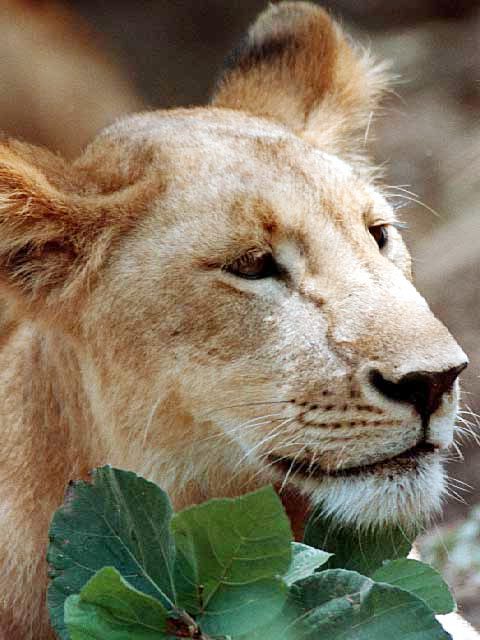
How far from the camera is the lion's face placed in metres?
2.10

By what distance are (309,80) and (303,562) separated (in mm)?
1799

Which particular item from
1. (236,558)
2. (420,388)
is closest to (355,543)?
(420,388)

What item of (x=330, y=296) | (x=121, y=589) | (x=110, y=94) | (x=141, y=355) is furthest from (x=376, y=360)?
(x=110, y=94)

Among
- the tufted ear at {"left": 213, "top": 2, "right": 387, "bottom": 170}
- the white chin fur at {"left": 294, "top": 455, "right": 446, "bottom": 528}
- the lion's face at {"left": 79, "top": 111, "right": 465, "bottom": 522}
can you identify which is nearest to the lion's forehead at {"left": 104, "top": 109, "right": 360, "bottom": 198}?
the lion's face at {"left": 79, "top": 111, "right": 465, "bottom": 522}

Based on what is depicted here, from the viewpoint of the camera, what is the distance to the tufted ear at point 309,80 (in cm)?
317

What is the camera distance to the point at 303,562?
5.77 ft

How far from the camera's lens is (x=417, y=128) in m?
6.49

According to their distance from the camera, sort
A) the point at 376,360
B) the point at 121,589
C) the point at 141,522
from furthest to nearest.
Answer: the point at 376,360 < the point at 141,522 < the point at 121,589

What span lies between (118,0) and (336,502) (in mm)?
4791

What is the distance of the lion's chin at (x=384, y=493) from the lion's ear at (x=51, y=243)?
2.35ft

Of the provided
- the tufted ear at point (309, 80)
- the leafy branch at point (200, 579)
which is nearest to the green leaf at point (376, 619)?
the leafy branch at point (200, 579)

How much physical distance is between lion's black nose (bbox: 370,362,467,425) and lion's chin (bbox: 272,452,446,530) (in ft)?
0.35

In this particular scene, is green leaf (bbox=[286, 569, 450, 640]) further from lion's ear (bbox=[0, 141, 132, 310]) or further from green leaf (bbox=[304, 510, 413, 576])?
lion's ear (bbox=[0, 141, 132, 310])

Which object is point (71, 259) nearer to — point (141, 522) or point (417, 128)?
point (141, 522)
